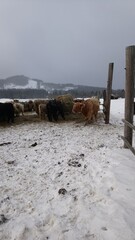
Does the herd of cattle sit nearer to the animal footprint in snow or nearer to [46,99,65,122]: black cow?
[46,99,65,122]: black cow

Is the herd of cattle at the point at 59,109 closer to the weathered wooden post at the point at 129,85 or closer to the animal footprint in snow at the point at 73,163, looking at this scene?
the weathered wooden post at the point at 129,85

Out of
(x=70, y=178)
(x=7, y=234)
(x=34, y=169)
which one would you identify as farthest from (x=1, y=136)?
(x=7, y=234)

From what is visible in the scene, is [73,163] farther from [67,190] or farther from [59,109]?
[59,109]

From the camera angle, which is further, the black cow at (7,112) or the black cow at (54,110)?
the black cow at (54,110)

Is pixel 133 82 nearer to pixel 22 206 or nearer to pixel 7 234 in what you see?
pixel 22 206

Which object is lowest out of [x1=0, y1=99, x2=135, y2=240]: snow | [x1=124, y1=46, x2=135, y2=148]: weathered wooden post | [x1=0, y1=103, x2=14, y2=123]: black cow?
[x1=0, y1=99, x2=135, y2=240]: snow

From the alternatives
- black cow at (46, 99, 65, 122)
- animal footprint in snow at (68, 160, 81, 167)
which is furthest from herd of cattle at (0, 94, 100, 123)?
animal footprint in snow at (68, 160, 81, 167)

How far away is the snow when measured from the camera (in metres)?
4.27

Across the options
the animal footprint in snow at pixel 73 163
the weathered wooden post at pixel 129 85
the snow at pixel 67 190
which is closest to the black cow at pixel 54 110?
the snow at pixel 67 190

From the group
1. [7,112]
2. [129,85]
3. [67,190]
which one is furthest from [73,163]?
[7,112]

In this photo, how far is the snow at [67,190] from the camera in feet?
14.0

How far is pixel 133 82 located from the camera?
816 cm

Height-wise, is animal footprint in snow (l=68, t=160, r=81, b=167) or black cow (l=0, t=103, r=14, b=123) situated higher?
black cow (l=0, t=103, r=14, b=123)

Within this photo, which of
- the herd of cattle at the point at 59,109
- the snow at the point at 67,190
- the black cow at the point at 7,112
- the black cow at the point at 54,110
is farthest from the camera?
the black cow at the point at 54,110
